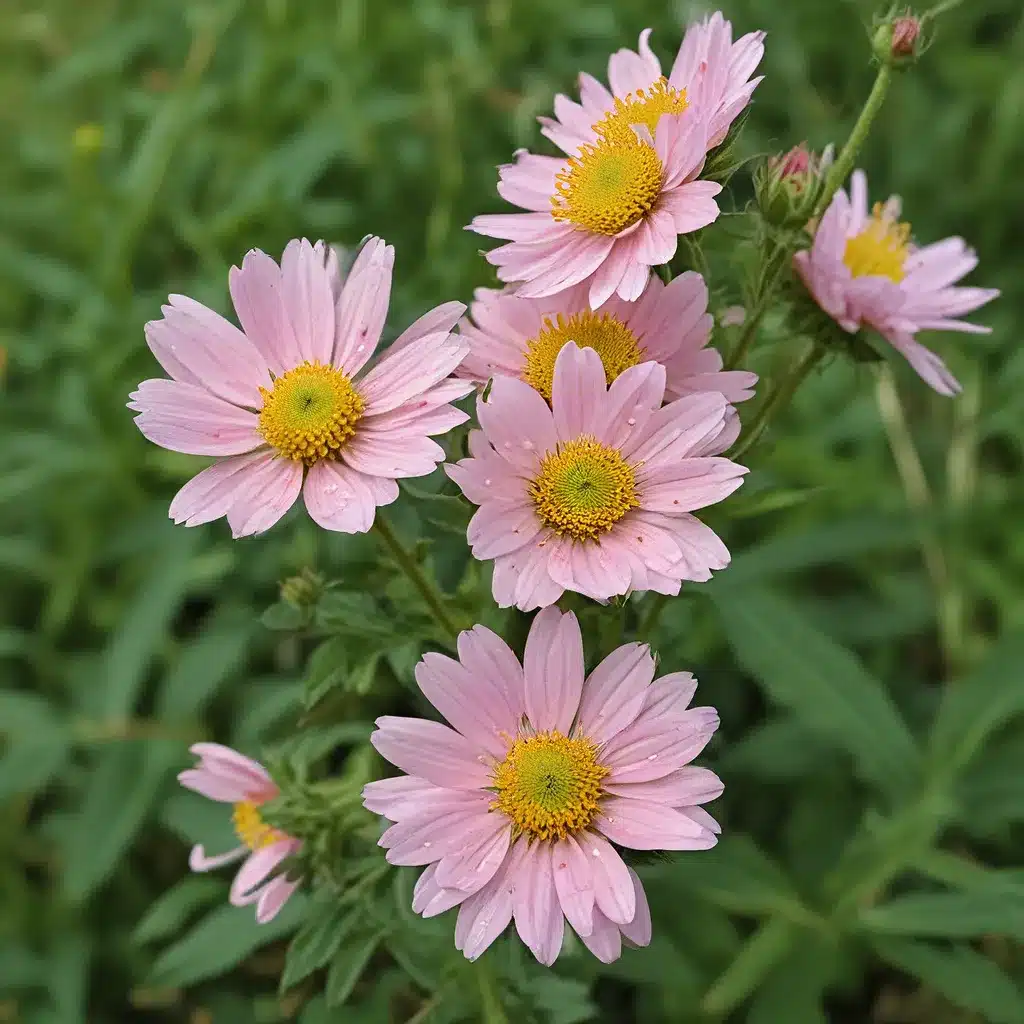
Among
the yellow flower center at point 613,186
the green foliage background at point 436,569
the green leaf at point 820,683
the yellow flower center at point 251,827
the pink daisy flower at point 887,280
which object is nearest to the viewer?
the yellow flower center at point 613,186

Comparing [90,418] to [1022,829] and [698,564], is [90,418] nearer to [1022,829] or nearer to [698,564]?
[698,564]

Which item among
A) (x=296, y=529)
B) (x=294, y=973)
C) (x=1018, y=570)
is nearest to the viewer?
(x=294, y=973)

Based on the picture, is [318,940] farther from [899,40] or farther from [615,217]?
[899,40]

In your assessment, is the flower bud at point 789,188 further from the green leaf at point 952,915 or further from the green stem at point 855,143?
the green leaf at point 952,915

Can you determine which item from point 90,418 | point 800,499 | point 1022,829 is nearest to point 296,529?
point 90,418

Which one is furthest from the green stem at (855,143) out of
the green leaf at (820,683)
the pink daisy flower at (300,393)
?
the green leaf at (820,683)

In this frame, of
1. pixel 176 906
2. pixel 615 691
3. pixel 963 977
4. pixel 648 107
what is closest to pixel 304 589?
pixel 615 691

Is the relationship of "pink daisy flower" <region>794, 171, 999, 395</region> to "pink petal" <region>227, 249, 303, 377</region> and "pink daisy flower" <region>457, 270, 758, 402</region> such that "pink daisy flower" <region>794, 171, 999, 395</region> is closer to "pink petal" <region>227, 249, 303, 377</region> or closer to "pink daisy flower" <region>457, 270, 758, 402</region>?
"pink daisy flower" <region>457, 270, 758, 402</region>
